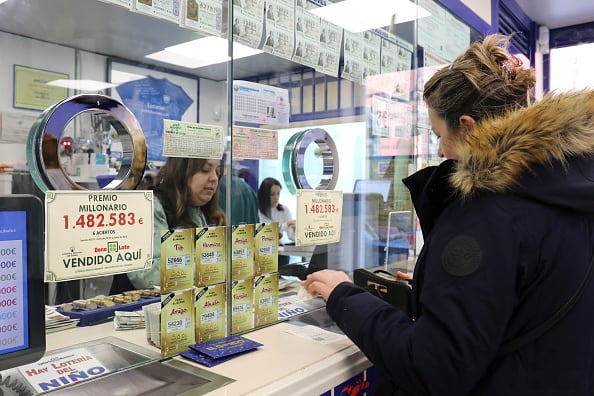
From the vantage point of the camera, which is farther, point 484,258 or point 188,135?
point 188,135

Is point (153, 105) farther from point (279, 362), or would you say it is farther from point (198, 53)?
point (279, 362)

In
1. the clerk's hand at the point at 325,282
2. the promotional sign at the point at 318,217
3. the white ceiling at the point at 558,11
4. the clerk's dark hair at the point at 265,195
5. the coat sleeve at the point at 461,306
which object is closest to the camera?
the coat sleeve at the point at 461,306

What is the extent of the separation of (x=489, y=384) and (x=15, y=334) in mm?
846

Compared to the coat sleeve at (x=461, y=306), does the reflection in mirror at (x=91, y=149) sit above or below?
above

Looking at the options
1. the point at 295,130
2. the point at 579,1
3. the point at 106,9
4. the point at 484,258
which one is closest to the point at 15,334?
the point at 106,9

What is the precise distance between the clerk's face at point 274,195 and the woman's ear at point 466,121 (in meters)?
0.60

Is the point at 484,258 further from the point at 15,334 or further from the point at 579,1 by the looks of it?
the point at 579,1

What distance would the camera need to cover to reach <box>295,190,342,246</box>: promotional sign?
1.52 meters

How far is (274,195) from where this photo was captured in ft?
4.82

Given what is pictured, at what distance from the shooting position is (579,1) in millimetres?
3725

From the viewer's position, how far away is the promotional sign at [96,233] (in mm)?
917

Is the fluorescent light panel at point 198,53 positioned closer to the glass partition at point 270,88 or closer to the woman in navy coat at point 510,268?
the glass partition at point 270,88

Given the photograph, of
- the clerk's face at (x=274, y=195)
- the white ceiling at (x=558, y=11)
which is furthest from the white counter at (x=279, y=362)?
the white ceiling at (x=558, y=11)

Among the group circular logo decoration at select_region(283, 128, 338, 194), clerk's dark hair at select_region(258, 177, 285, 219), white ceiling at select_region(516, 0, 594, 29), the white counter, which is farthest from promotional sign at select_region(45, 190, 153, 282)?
white ceiling at select_region(516, 0, 594, 29)
